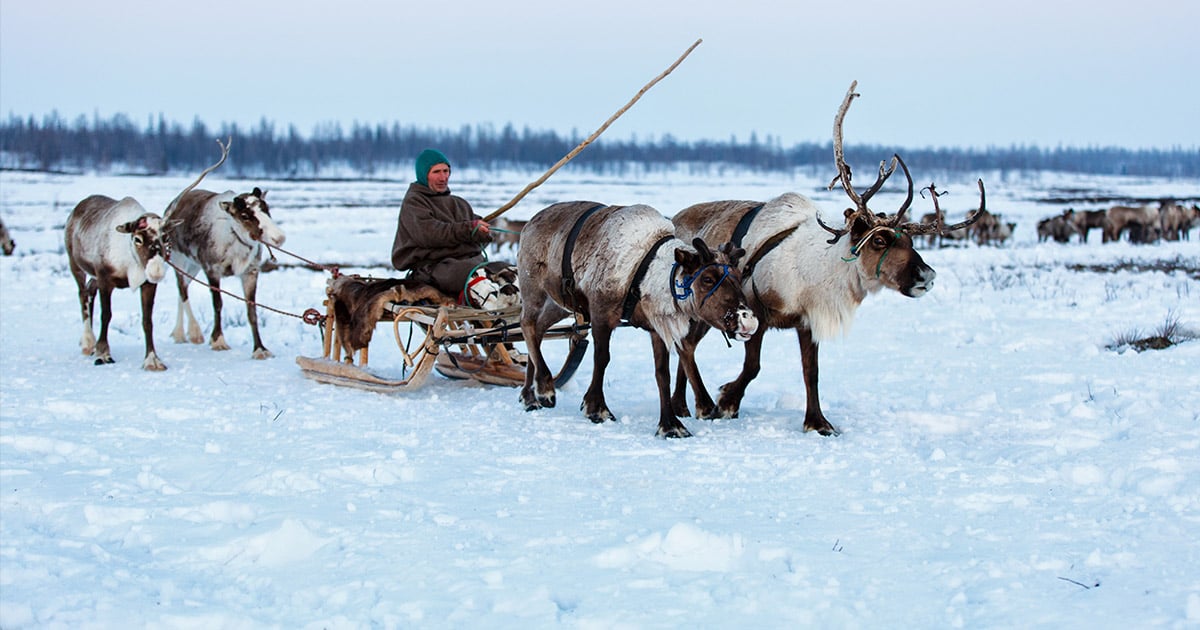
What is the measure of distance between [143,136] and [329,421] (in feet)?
494

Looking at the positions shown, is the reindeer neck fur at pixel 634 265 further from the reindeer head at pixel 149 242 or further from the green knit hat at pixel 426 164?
the reindeer head at pixel 149 242

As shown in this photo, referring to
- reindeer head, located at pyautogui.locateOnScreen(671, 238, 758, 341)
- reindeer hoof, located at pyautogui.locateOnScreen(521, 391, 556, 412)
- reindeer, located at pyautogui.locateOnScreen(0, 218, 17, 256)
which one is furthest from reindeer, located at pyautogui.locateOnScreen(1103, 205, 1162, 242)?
reindeer, located at pyautogui.locateOnScreen(0, 218, 17, 256)

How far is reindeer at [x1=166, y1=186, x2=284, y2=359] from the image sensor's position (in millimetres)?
10234

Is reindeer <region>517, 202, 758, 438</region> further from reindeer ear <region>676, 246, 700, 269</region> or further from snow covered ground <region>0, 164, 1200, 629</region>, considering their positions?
snow covered ground <region>0, 164, 1200, 629</region>

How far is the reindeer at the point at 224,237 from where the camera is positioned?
1023cm

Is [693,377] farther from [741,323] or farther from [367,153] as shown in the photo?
[367,153]

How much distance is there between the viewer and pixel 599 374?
741 centimetres

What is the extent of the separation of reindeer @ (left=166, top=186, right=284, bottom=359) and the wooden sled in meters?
1.42

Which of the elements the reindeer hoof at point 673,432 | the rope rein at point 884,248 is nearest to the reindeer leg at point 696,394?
the reindeer hoof at point 673,432

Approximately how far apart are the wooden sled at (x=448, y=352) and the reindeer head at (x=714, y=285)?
1.75 metres

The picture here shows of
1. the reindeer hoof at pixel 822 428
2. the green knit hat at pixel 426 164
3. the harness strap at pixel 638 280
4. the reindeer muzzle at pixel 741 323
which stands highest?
the green knit hat at pixel 426 164

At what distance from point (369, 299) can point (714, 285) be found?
3598mm

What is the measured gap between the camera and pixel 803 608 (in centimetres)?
380

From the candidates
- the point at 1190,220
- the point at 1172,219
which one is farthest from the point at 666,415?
the point at 1190,220
